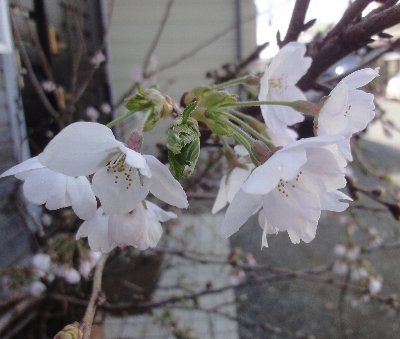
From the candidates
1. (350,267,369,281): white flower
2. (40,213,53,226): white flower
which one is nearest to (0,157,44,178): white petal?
(40,213,53,226): white flower

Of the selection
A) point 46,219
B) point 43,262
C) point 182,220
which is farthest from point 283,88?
point 182,220

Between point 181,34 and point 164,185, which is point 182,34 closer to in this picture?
point 181,34

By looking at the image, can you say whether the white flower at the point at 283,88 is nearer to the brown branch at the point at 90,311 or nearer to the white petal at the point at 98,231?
the white petal at the point at 98,231

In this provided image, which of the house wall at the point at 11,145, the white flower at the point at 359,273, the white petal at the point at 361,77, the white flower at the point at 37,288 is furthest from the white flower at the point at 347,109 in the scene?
the white flower at the point at 359,273

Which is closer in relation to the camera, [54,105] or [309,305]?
[54,105]

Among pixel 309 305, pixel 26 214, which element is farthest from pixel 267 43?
pixel 309 305

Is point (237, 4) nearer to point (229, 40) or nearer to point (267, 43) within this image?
point (229, 40)
